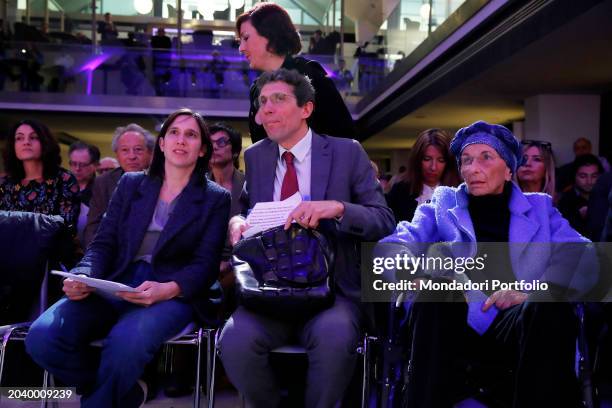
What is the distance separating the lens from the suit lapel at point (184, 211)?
2.77m

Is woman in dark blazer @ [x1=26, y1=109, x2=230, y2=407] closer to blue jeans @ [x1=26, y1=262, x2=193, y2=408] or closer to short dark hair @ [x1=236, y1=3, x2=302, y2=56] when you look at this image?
blue jeans @ [x1=26, y1=262, x2=193, y2=408]

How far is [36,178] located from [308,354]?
2181 millimetres

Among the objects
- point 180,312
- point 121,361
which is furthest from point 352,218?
point 121,361

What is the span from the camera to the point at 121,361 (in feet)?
7.95

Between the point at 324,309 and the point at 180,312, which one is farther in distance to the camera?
the point at 180,312

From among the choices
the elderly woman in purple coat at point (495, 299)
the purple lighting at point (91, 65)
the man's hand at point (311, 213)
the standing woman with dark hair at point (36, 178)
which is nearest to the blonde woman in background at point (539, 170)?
the elderly woman in purple coat at point (495, 299)

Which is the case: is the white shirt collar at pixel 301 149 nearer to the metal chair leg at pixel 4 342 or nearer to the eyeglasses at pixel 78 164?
the metal chair leg at pixel 4 342

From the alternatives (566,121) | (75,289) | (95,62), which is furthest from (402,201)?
(95,62)

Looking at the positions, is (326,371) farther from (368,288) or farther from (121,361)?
(121,361)

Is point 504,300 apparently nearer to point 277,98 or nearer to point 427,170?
point 277,98

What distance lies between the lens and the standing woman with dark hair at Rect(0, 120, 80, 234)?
3742 millimetres

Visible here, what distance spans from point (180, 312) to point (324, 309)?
1.88 ft

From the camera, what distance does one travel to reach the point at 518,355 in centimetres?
219

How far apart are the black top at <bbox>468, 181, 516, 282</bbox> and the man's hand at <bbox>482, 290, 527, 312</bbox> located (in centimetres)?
15
